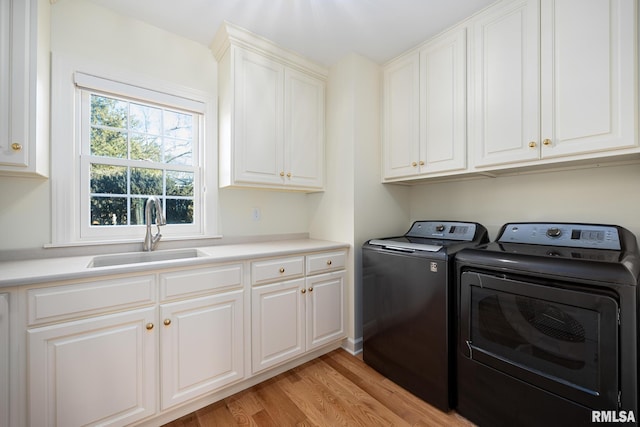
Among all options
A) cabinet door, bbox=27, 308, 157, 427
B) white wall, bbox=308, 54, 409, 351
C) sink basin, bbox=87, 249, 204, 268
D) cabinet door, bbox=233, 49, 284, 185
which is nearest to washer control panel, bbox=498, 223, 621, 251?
white wall, bbox=308, 54, 409, 351

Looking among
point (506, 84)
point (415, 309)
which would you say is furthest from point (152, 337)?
point (506, 84)

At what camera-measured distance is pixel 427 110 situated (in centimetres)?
202

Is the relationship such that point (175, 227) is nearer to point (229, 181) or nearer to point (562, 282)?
point (229, 181)

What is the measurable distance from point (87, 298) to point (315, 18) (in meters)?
2.13

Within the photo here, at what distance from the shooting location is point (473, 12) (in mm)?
1737

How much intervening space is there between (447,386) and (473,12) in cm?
238

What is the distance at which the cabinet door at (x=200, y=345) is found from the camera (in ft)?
4.70

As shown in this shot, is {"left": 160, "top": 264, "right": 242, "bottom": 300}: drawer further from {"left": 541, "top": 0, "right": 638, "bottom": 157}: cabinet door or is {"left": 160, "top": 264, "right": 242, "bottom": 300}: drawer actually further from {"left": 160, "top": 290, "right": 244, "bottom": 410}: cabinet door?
{"left": 541, "top": 0, "right": 638, "bottom": 157}: cabinet door

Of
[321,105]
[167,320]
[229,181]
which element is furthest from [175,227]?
[321,105]

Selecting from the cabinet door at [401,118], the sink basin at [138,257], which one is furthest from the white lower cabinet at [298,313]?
the cabinet door at [401,118]

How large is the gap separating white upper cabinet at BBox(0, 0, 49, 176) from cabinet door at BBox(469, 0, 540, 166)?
8.32ft

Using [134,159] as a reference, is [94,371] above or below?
below

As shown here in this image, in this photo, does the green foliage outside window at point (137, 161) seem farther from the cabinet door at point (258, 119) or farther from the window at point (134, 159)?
the cabinet door at point (258, 119)

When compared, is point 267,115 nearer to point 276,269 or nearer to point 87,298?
point 276,269
